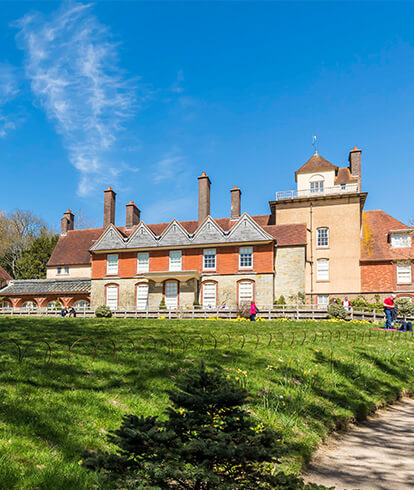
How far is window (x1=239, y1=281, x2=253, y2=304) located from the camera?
36250mm

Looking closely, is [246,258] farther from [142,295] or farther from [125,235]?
[125,235]

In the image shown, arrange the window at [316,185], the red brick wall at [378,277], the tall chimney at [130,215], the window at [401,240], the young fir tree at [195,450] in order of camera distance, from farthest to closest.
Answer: the tall chimney at [130,215] < the window at [316,185] < the window at [401,240] < the red brick wall at [378,277] < the young fir tree at [195,450]

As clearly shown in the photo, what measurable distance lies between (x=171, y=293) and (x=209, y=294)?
140 inches

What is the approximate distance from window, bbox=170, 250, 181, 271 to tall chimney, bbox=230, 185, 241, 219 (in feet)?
21.4

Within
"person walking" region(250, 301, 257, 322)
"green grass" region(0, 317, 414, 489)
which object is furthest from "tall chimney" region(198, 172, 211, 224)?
"green grass" region(0, 317, 414, 489)

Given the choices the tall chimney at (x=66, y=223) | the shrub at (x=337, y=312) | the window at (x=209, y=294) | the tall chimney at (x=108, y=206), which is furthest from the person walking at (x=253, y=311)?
the tall chimney at (x=66, y=223)

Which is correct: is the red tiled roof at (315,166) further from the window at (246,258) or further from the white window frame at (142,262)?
the white window frame at (142,262)

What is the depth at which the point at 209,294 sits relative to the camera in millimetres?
37531

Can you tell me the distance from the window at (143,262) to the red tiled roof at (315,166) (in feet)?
58.0

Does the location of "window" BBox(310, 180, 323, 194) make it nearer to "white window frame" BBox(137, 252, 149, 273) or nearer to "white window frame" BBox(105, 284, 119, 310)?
"white window frame" BBox(137, 252, 149, 273)

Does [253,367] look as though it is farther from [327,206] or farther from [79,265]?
[79,265]

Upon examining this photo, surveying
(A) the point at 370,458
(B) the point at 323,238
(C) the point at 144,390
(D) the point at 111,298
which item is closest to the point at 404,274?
(B) the point at 323,238

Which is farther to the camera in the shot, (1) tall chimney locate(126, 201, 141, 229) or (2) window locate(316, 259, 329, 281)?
(1) tall chimney locate(126, 201, 141, 229)

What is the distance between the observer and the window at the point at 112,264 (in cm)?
4094
